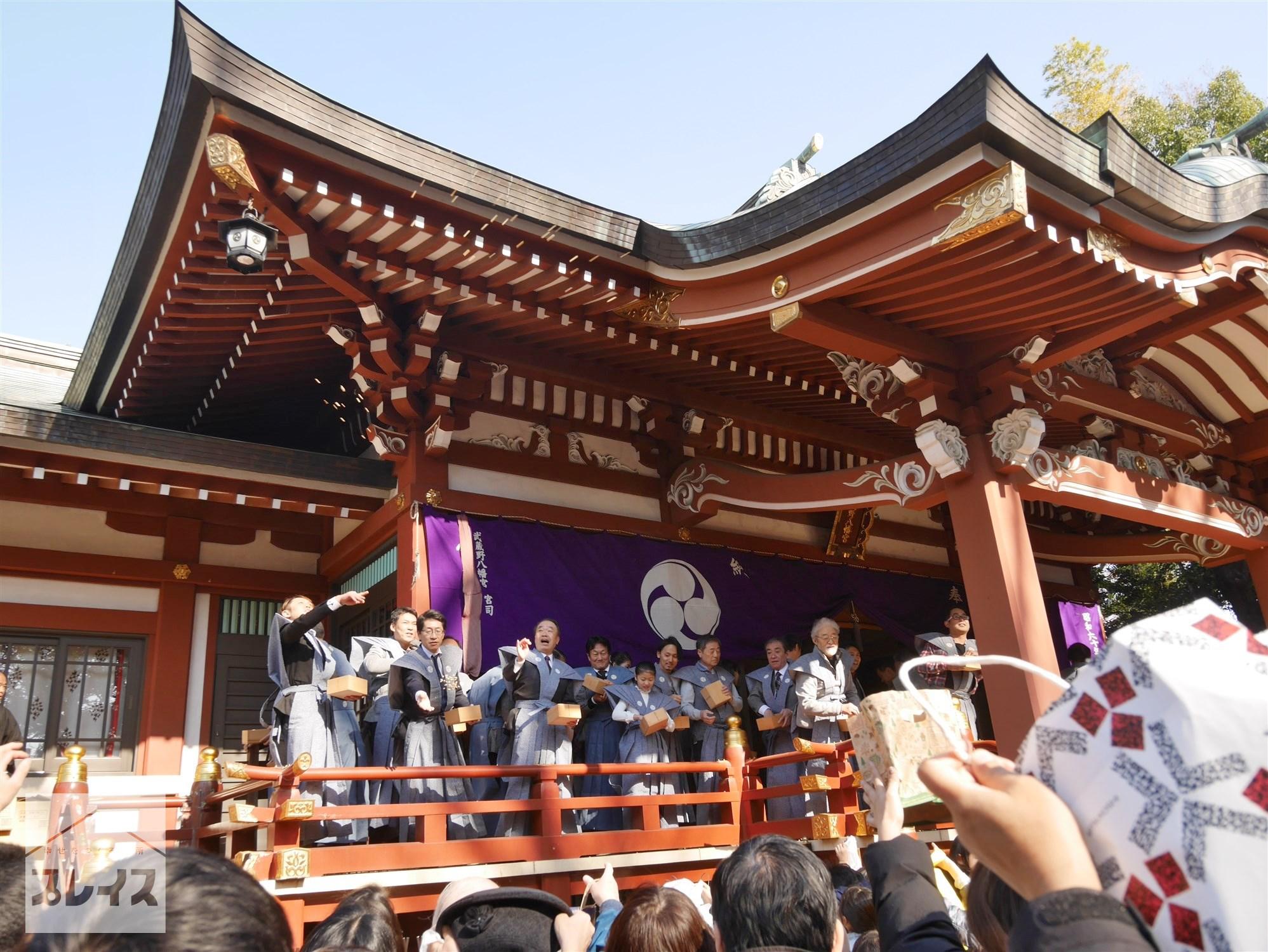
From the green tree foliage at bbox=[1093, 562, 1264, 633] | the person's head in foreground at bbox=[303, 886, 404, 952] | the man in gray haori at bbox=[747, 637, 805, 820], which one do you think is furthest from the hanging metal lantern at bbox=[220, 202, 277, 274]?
the green tree foliage at bbox=[1093, 562, 1264, 633]

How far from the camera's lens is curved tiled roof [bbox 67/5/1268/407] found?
186 inches

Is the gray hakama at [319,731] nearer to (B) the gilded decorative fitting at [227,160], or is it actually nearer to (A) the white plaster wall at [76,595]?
(B) the gilded decorative fitting at [227,160]

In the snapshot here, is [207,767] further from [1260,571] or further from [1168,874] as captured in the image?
[1260,571]

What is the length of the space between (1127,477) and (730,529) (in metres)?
3.16

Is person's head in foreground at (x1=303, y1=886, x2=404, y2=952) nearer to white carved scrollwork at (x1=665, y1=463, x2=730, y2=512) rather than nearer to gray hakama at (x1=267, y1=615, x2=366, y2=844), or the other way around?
gray hakama at (x1=267, y1=615, x2=366, y2=844)

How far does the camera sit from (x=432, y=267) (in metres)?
5.95

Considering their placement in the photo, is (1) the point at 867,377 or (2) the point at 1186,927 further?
(1) the point at 867,377

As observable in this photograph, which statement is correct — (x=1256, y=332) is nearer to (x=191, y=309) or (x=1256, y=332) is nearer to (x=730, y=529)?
(x=730, y=529)

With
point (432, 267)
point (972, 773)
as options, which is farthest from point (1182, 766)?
point (432, 267)

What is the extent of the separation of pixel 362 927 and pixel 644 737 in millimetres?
4097

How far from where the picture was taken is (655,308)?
20.9 ft

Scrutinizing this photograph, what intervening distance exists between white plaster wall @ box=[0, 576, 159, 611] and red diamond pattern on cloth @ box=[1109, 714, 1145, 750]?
7699 mm

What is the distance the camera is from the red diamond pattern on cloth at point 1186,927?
86 centimetres

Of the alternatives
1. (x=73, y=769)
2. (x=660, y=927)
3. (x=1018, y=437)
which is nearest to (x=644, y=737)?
(x=1018, y=437)
